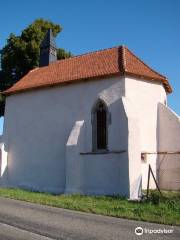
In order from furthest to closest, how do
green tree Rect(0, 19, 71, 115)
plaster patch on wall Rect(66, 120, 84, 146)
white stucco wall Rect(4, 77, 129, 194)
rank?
green tree Rect(0, 19, 71, 115) < plaster patch on wall Rect(66, 120, 84, 146) < white stucco wall Rect(4, 77, 129, 194)

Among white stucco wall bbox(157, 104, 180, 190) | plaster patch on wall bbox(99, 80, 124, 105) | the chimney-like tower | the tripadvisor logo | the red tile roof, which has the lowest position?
the tripadvisor logo

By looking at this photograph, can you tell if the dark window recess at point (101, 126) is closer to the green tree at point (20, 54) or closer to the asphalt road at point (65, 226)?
the asphalt road at point (65, 226)

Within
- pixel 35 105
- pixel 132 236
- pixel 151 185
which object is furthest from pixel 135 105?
pixel 132 236

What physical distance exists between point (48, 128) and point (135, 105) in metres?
5.47

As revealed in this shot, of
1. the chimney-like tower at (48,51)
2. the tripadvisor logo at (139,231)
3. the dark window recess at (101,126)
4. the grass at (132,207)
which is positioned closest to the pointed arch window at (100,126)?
the dark window recess at (101,126)

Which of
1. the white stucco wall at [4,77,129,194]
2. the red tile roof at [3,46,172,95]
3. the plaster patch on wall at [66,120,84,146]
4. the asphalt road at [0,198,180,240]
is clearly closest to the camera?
the asphalt road at [0,198,180,240]

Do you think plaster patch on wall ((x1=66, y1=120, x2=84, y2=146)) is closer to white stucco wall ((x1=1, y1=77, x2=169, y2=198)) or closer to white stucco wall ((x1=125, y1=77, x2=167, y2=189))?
white stucco wall ((x1=1, y1=77, x2=169, y2=198))

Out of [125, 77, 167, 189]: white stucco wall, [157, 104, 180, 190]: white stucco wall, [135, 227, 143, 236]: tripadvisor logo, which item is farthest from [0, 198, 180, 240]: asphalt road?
[157, 104, 180, 190]: white stucco wall

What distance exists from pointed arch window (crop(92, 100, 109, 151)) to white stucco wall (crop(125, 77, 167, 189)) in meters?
1.55

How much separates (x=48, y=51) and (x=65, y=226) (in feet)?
63.0

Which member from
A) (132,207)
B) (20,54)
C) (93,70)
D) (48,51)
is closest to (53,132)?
(93,70)

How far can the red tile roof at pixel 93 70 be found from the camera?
18188 millimetres

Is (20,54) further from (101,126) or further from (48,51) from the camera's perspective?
(101,126)

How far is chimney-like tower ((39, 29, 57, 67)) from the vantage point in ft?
84.5
